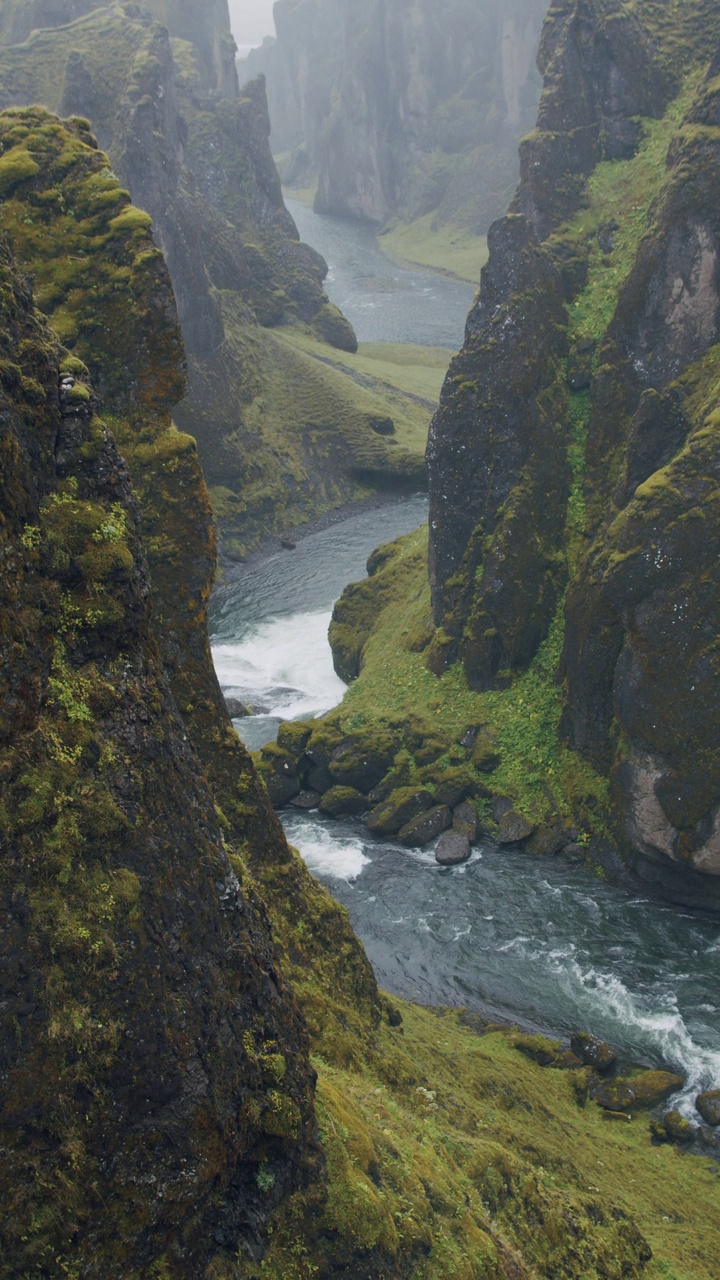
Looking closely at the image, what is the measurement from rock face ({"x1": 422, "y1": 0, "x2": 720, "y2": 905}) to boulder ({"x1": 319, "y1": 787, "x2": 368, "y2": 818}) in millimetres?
7535

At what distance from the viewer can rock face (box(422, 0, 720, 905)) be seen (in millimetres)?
37000

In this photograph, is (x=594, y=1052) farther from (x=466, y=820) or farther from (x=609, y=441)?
(x=609, y=441)

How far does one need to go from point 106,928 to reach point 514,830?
3153 centimetres

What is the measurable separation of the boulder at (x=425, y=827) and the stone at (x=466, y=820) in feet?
1.19

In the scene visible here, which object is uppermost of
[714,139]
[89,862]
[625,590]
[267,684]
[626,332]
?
[714,139]

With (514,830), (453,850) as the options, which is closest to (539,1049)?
(453,850)

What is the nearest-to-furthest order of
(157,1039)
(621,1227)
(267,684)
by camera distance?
1. (157,1039)
2. (621,1227)
3. (267,684)

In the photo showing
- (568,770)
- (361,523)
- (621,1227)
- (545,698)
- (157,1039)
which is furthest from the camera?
(361,523)

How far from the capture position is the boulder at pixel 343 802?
45875mm

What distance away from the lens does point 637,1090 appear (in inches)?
1165

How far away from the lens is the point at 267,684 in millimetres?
61906

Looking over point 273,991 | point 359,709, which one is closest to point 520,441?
point 359,709

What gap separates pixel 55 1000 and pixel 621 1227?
1491cm

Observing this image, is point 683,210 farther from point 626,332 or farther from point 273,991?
point 273,991
